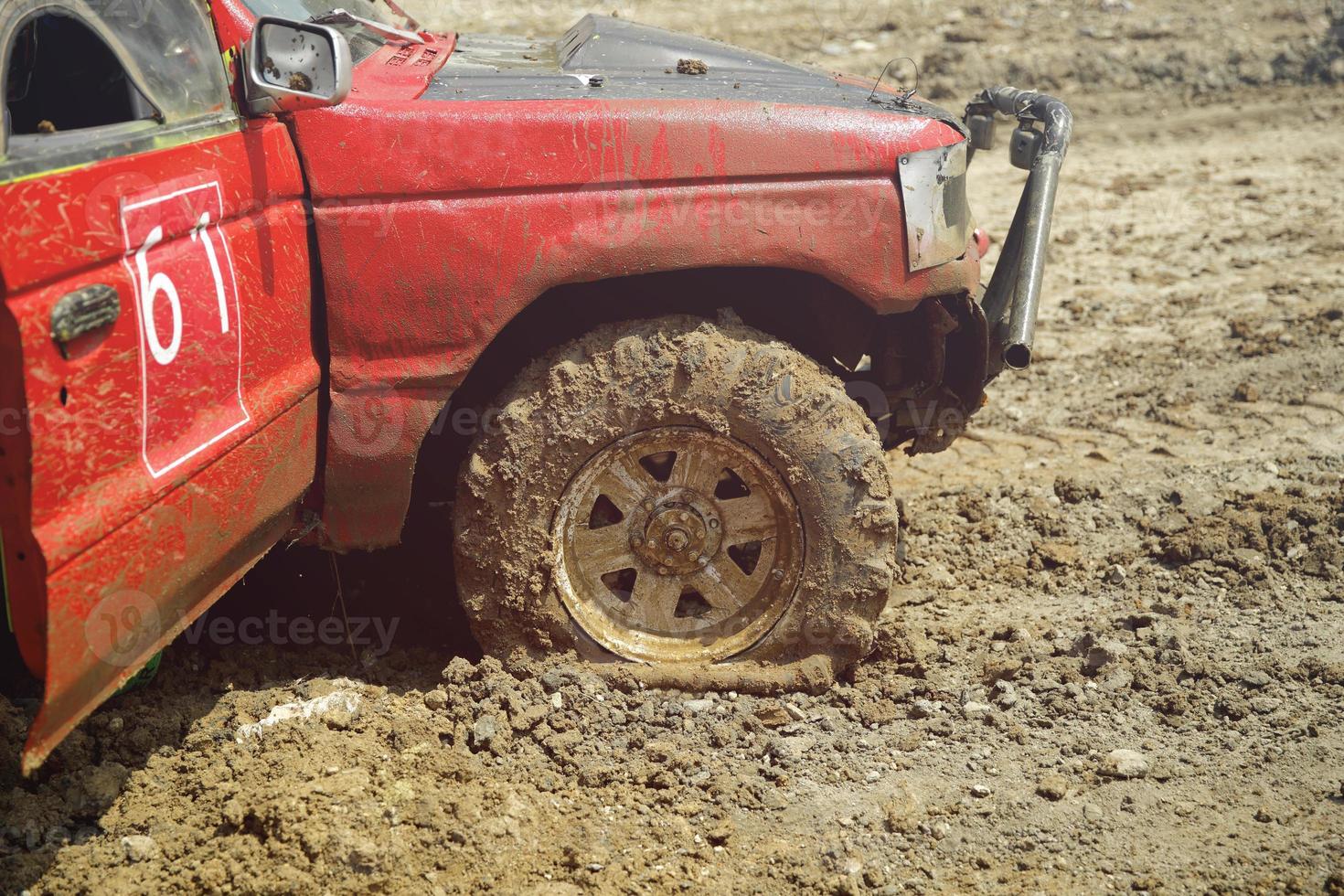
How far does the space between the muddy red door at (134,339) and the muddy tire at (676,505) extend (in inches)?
22.4

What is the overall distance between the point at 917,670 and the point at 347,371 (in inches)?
72.4

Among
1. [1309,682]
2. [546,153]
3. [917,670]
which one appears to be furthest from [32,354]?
[1309,682]

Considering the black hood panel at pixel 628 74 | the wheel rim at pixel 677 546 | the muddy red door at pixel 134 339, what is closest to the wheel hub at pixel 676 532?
the wheel rim at pixel 677 546

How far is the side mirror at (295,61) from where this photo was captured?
103 inches

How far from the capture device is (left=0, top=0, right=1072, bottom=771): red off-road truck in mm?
2383

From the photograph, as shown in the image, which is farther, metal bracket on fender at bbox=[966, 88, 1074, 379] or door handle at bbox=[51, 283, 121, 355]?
metal bracket on fender at bbox=[966, 88, 1074, 379]

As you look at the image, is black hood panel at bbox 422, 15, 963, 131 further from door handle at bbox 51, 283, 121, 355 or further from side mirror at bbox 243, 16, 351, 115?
door handle at bbox 51, 283, 121, 355

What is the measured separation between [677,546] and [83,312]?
1.61m

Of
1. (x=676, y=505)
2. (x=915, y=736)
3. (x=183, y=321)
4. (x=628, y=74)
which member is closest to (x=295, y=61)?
(x=183, y=321)

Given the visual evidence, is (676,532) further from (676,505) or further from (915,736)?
(915,736)

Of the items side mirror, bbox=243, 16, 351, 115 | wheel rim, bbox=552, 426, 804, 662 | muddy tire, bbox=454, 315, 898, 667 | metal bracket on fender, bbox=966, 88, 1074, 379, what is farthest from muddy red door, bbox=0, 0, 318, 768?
metal bracket on fender, bbox=966, 88, 1074, 379

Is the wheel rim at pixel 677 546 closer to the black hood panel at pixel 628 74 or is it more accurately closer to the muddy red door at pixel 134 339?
the muddy red door at pixel 134 339

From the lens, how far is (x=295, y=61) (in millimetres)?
2613

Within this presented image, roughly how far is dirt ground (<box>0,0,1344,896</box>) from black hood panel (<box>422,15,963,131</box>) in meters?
1.54
